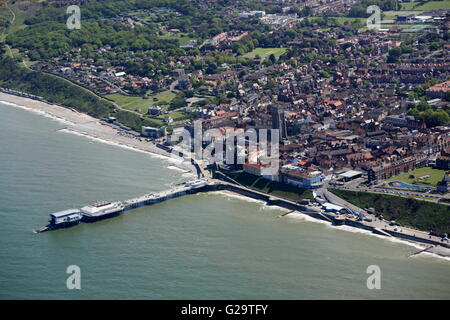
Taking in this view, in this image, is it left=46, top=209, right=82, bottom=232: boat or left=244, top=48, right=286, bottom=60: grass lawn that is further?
left=244, top=48, right=286, bottom=60: grass lawn

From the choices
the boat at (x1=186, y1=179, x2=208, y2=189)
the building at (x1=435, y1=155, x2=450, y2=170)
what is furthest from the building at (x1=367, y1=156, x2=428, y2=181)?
the boat at (x1=186, y1=179, x2=208, y2=189)

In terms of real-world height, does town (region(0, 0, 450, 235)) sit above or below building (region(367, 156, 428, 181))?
above

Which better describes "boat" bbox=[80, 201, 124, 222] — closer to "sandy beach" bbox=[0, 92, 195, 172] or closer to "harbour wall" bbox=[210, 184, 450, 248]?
"harbour wall" bbox=[210, 184, 450, 248]

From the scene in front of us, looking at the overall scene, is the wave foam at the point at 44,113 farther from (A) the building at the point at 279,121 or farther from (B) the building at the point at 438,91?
(B) the building at the point at 438,91

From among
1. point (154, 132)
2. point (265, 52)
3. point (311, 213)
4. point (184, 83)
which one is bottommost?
point (311, 213)

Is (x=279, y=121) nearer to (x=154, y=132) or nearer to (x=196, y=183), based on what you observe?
(x=154, y=132)

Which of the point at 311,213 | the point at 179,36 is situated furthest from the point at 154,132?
the point at 179,36

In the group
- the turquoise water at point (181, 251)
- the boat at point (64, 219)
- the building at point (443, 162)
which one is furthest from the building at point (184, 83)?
the boat at point (64, 219)

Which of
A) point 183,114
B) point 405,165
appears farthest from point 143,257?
point 183,114
